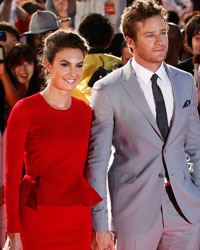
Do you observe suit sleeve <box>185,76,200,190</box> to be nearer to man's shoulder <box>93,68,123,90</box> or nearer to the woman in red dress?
man's shoulder <box>93,68,123,90</box>

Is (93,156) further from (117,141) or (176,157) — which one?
(176,157)

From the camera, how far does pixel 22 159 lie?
123 inches

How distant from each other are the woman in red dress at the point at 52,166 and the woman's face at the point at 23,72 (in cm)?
179

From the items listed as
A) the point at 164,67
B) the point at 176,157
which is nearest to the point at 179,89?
the point at 164,67

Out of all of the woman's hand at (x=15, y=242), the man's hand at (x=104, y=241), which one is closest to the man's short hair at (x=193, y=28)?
the man's hand at (x=104, y=241)

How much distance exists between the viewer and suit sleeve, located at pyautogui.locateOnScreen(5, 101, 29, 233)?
309 cm

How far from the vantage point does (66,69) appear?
10.7 ft

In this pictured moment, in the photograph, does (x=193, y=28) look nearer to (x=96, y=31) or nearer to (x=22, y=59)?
(x=96, y=31)

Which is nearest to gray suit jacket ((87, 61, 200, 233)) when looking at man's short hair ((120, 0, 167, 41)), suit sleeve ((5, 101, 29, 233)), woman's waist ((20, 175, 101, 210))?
woman's waist ((20, 175, 101, 210))

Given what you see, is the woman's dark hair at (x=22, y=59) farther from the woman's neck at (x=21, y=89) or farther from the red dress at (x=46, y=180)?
the red dress at (x=46, y=180)

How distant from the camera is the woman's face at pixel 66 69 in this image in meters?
3.25

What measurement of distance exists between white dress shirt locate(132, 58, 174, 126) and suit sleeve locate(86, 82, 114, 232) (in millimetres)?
248

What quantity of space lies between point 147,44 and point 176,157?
705 mm

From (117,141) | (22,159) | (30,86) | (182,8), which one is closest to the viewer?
(22,159)
